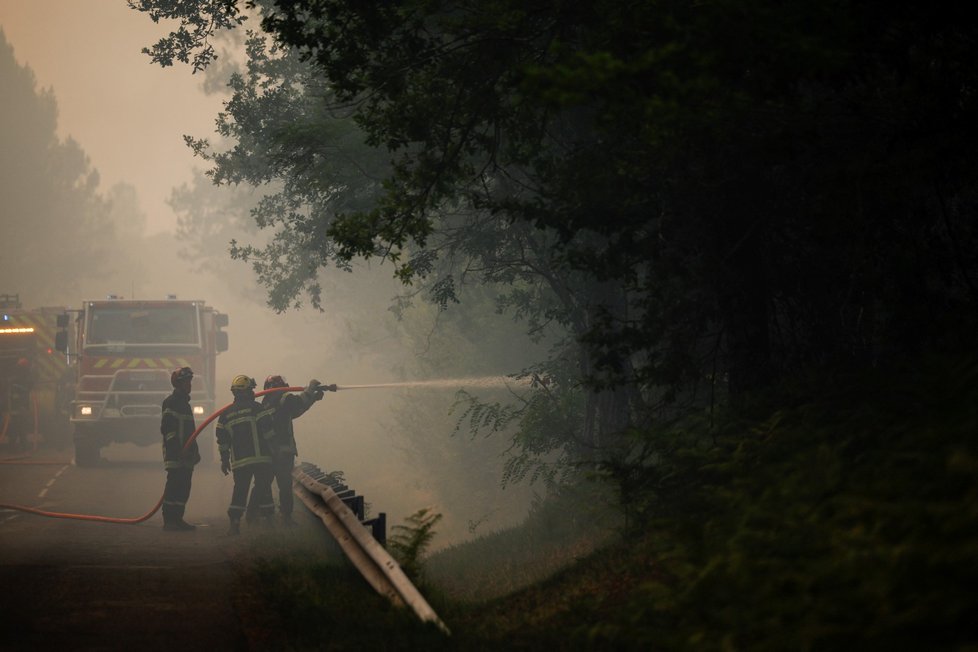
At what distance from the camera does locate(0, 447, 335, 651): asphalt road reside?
661cm

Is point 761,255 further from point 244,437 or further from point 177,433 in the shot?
point 177,433

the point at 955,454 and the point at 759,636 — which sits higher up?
the point at 955,454

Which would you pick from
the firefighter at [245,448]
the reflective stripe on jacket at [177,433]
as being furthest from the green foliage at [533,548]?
the reflective stripe on jacket at [177,433]

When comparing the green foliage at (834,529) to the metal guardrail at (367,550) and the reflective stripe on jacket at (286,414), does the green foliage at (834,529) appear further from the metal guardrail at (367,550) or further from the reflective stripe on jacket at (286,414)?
the reflective stripe on jacket at (286,414)

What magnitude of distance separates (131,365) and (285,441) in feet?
26.3

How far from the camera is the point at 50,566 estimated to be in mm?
9305

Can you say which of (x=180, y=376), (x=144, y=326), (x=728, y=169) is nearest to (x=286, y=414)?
(x=180, y=376)

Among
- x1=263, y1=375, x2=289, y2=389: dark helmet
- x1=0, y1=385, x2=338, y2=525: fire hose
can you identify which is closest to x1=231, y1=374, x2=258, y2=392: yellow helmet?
x1=0, y1=385, x2=338, y2=525: fire hose

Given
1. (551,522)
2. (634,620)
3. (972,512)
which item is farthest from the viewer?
(551,522)

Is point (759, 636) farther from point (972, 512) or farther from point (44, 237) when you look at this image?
point (44, 237)

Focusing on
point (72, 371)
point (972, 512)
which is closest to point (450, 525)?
point (72, 371)

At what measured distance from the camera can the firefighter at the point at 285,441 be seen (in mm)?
13867

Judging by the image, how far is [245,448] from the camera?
533 inches

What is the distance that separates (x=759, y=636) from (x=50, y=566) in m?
7.21
